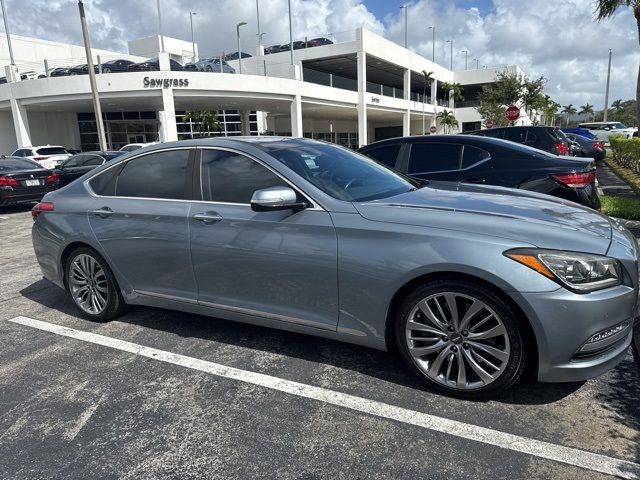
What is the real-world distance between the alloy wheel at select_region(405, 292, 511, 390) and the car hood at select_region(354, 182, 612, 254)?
1.47 feet

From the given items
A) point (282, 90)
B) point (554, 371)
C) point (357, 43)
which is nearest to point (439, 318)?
point (554, 371)

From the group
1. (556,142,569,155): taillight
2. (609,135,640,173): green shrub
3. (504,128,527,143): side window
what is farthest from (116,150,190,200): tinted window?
(609,135,640,173): green shrub

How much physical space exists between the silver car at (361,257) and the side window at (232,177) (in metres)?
0.01

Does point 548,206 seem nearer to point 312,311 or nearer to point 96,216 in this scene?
point 312,311

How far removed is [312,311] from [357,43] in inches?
1565

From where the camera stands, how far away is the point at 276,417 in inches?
113

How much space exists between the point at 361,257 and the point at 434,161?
12.4ft

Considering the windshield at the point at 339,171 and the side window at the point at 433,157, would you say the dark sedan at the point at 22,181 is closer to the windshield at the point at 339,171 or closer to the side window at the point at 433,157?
the side window at the point at 433,157

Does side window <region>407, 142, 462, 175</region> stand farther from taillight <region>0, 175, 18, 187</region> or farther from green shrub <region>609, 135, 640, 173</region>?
green shrub <region>609, 135, 640, 173</region>

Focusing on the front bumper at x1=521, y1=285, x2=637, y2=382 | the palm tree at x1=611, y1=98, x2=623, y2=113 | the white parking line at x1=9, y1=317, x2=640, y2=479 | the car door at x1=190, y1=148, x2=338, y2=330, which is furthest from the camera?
the palm tree at x1=611, y1=98, x2=623, y2=113

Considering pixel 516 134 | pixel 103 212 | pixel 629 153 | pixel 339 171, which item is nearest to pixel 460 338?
pixel 339 171

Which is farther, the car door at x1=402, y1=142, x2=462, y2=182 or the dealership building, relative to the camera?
the dealership building

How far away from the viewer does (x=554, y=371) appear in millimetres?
2682

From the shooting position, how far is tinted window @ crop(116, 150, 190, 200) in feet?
13.0
